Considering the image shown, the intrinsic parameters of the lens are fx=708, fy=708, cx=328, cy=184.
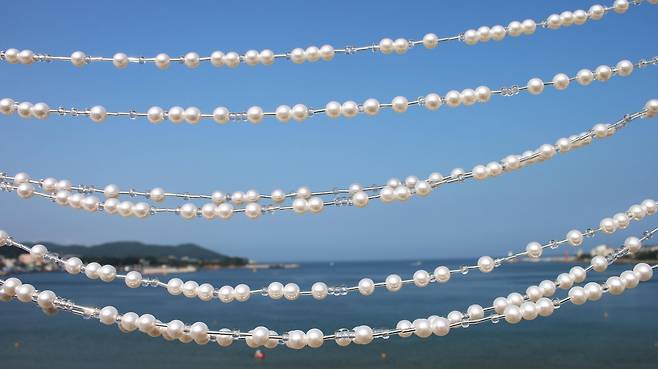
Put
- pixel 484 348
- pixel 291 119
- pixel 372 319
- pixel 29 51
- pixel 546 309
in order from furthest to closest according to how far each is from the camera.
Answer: pixel 372 319 < pixel 484 348 < pixel 29 51 < pixel 291 119 < pixel 546 309

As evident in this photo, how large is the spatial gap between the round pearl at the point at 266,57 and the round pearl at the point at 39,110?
1.86 ft

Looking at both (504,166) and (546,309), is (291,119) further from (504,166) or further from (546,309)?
(546,309)

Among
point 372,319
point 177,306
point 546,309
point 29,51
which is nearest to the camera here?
point 546,309

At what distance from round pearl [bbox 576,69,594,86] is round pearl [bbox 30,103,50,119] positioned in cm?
136

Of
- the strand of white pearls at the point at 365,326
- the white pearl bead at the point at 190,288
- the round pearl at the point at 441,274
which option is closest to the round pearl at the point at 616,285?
the strand of white pearls at the point at 365,326

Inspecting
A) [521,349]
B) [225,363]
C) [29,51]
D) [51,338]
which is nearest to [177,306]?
[51,338]

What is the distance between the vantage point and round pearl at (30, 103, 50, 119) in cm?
183

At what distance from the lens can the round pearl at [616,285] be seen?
1613mm

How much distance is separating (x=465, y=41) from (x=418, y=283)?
63 cm

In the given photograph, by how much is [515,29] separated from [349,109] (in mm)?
485

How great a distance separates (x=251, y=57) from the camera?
1792 mm

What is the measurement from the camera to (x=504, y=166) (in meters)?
1.75

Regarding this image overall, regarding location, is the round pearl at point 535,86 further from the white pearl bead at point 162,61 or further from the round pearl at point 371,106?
the white pearl bead at point 162,61

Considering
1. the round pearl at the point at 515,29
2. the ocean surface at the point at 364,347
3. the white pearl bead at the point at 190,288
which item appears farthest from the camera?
the ocean surface at the point at 364,347
